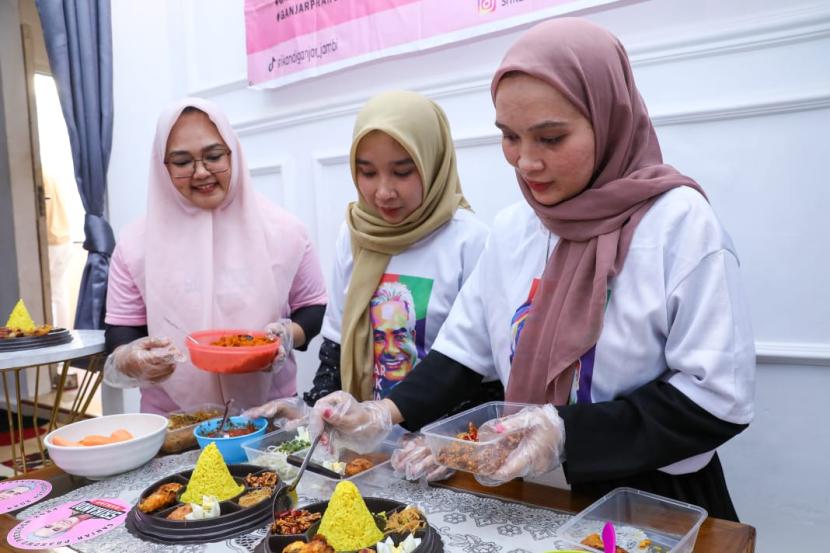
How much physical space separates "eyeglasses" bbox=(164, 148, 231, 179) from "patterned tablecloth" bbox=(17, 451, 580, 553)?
3.26 feet

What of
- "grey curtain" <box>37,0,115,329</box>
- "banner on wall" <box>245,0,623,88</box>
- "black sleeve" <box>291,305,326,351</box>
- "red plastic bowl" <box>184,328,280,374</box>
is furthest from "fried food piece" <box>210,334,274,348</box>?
"grey curtain" <box>37,0,115,329</box>

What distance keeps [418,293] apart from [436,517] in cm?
71

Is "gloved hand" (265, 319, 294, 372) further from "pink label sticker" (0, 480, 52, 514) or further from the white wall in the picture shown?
the white wall

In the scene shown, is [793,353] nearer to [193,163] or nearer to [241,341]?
[241,341]

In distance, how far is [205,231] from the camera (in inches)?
75.1

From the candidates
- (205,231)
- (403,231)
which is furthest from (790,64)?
(205,231)

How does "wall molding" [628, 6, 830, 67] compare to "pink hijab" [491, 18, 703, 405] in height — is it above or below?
above

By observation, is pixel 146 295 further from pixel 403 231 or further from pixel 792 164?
pixel 792 164

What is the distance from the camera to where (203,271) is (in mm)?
1901

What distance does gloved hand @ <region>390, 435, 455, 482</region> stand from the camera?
1.06 metres

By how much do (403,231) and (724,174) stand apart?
928mm

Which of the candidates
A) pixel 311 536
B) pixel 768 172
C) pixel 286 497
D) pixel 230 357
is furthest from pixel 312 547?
pixel 768 172

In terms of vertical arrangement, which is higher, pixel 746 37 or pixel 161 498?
pixel 746 37

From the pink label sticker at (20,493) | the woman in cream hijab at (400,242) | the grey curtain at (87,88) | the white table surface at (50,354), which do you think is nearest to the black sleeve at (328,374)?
the woman in cream hijab at (400,242)
